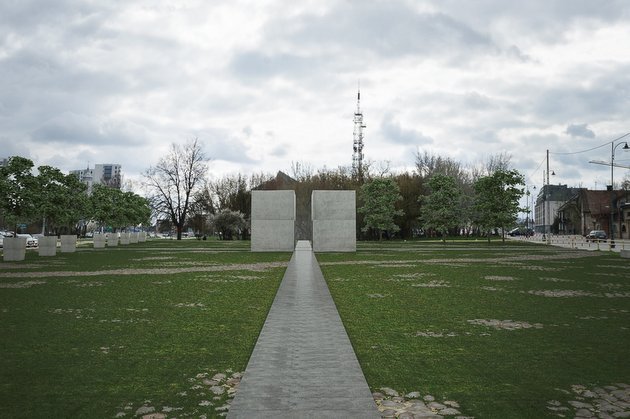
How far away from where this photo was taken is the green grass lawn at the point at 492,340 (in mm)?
5242

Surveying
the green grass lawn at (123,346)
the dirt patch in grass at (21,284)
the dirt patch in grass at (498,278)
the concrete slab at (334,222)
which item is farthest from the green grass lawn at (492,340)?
the concrete slab at (334,222)

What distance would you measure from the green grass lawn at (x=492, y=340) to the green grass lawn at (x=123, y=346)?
191 centimetres

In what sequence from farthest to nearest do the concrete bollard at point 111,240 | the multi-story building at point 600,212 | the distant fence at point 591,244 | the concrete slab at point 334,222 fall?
the multi-story building at point 600,212
the concrete bollard at point 111,240
the distant fence at point 591,244
the concrete slab at point 334,222

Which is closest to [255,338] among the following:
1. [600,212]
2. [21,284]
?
[21,284]

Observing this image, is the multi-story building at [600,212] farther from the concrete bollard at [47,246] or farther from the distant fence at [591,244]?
the concrete bollard at [47,246]

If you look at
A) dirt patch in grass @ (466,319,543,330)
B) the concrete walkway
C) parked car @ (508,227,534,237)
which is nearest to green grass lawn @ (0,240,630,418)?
dirt patch in grass @ (466,319,543,330)

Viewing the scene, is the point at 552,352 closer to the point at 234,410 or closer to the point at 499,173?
the point at 234,410

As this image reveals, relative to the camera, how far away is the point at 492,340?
295 inches

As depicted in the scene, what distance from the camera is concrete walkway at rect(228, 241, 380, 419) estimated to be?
4516 mm

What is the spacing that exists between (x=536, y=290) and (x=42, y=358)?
1189cm

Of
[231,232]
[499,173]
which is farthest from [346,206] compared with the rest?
[231,232]

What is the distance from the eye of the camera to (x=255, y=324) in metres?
8.80

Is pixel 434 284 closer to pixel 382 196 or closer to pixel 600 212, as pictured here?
pixel 382 196

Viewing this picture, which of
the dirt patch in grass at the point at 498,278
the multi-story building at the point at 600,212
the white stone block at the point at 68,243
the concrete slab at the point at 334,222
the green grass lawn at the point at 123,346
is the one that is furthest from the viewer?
the multi-story building at the point at 600,212
